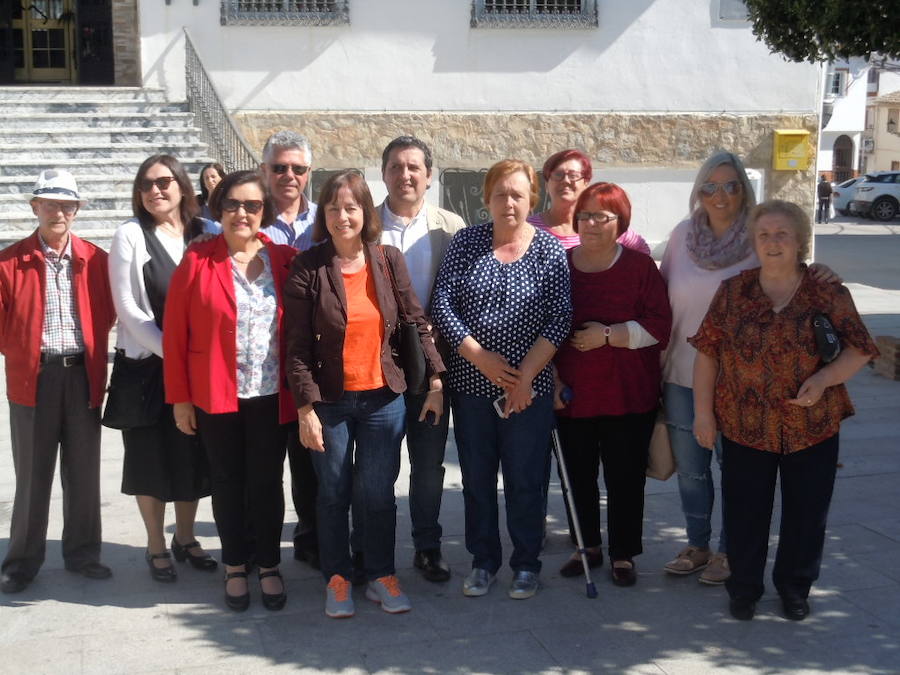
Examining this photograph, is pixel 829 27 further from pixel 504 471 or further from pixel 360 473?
pixel 360 473

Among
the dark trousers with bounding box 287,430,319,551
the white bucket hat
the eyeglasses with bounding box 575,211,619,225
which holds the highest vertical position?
the white bucket hat

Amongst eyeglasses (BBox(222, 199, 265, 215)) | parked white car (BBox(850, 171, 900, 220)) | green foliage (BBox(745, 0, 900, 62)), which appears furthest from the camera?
parked white car (BBox(850, 171, 900, 220))

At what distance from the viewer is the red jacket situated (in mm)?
4750

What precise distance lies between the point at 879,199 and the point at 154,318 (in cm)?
3292

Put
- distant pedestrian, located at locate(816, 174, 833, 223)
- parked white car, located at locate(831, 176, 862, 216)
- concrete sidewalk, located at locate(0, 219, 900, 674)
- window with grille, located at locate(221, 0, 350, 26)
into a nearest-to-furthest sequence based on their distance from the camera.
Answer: concrete sidewalk, located at locate(0, 219, 900, 674), window with grille, located at locate(221, 0, 350, 26), distant pedestrian, located at locate(816, 174, 833, 223), parked white car, located at locate(831, 176, 862, 216)

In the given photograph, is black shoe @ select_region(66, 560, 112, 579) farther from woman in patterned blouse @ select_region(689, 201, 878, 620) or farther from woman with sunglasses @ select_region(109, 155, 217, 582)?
woman in patterned blouse @ select_region(689, 201, 878, 620)

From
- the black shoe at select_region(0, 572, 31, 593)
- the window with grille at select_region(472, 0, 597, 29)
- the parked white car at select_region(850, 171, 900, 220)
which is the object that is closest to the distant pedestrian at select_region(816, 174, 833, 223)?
the parked white car at select_region(850, 171, 900, 220)

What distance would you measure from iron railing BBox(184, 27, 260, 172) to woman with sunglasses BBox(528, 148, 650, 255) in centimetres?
792

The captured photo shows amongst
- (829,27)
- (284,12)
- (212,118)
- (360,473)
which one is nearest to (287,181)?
(360,473)

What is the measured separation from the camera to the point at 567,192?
5.19 metres

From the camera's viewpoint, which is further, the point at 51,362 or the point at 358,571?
the point at 358,571

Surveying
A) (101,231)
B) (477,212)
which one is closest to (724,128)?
(477,212)

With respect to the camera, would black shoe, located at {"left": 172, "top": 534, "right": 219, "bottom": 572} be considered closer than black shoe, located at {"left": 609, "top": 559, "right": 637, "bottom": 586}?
No

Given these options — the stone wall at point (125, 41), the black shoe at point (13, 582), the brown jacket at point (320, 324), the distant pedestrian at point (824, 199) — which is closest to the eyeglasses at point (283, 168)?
the brown jacket at point (320, 324)
